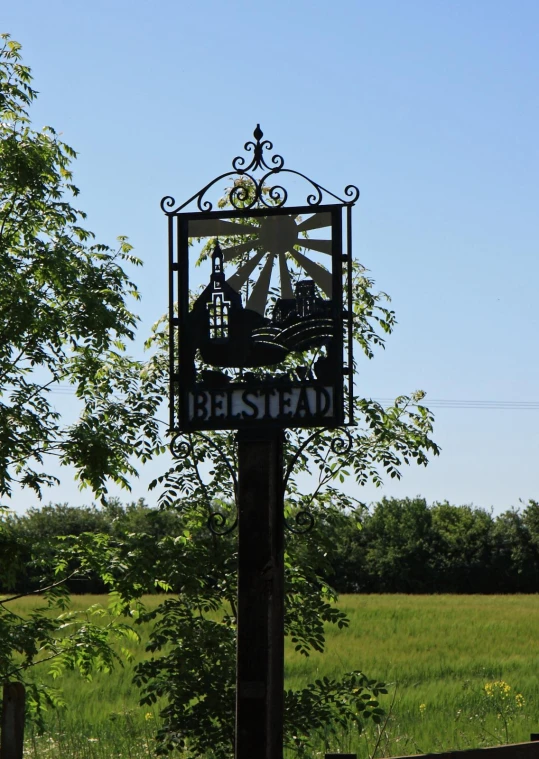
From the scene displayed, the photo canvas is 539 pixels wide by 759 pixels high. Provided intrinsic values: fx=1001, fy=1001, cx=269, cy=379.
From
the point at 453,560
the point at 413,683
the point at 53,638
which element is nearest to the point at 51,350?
the point at 53,638

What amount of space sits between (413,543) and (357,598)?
14162 millimetres

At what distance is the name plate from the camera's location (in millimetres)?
4902

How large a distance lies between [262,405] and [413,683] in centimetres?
1367

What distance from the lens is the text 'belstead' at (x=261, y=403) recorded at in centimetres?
491

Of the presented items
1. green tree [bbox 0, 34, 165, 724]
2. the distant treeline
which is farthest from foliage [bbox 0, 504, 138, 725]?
the distant treeline

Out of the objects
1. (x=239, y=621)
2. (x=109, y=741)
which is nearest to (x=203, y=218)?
(x=239, y=621)

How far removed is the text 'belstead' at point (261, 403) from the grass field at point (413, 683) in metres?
3.04

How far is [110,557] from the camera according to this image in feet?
27.9

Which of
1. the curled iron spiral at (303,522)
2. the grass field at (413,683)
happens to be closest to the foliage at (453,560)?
the grass field at (413,683)

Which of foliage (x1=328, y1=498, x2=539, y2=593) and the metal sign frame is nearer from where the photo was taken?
the metal sign frame

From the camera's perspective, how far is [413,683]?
17.4 m

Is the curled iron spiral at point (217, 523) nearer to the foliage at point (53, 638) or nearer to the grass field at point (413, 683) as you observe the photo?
the grass field at point (413, 683)

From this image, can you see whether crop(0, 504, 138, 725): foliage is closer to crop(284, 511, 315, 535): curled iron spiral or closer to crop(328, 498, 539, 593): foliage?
crop(284, 511, 315, 535): curled iron spiral

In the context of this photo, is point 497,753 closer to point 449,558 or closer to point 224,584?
point 224,584
